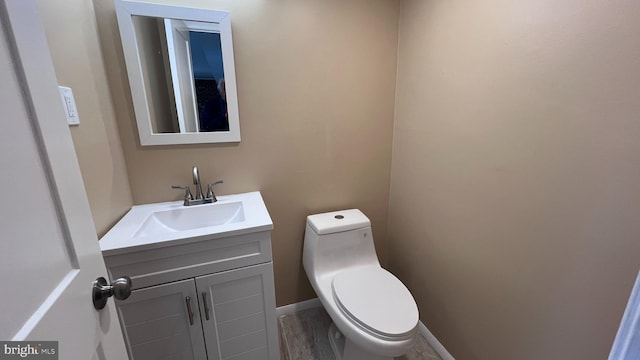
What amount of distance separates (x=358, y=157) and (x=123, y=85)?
1282 mm

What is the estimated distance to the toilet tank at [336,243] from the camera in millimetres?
1477

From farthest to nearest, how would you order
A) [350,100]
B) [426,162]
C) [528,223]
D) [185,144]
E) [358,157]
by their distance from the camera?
[358,157]
[350,100]
[426,162]
[185,144]
[528,223]

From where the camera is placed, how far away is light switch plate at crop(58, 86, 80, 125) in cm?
85

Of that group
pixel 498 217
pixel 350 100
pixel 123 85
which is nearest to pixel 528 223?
pixel 498 217

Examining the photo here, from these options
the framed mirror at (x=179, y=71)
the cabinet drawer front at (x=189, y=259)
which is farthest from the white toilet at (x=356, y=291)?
the framed mirror at (x=179, y=71)

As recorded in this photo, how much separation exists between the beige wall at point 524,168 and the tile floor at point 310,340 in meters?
0.15

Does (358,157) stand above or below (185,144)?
below

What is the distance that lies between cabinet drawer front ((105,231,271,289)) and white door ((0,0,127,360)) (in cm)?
41

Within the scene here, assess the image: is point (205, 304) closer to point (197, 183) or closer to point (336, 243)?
point (197, 183)

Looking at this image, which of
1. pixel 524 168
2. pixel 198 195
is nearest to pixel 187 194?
pixel 198 195

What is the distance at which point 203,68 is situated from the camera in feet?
4.19

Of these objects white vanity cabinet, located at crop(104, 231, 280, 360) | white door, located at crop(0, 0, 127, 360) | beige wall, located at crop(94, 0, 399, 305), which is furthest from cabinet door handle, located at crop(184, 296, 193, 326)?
beige wall, located at crop(94, 0, 399, 305)

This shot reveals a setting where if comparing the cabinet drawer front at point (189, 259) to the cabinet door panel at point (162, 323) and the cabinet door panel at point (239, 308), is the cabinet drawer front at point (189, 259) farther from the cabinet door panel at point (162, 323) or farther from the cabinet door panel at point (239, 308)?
the cabinet door panel at point (239, 308)

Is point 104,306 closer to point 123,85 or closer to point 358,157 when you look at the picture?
point 123,85
